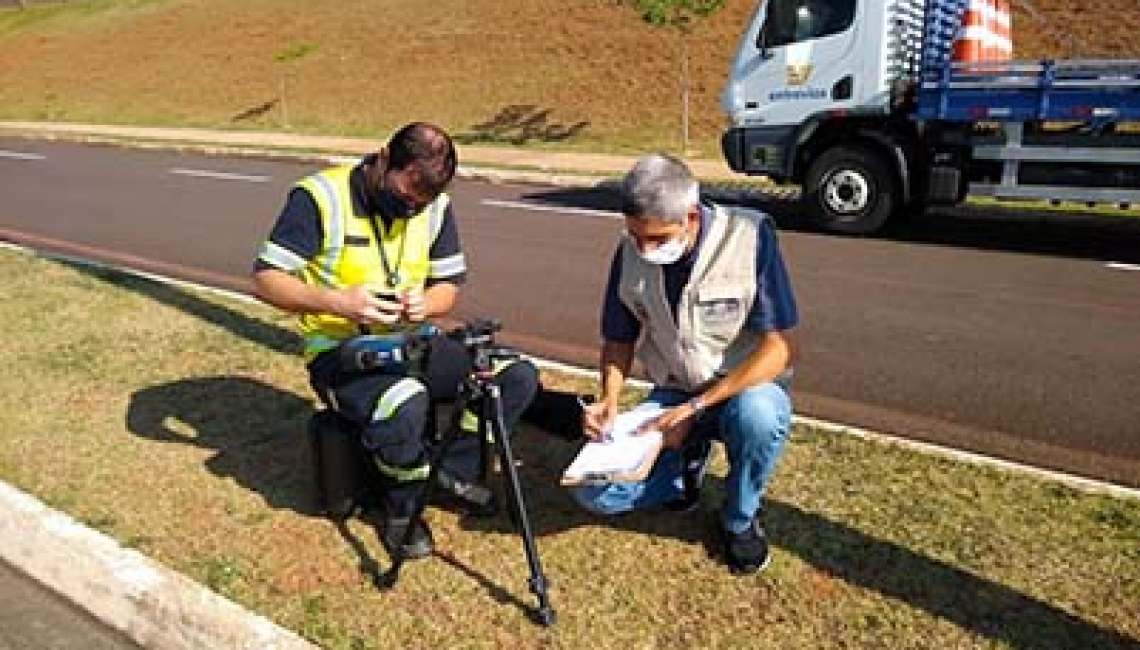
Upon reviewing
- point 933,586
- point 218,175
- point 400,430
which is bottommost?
point 218,175

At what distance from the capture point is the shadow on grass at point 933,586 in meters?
3.01

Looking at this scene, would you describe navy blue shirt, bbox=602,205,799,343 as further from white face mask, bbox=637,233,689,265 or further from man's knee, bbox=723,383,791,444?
man's knee, bbox=723,383,791,444

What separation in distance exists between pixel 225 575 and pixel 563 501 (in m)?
1.20

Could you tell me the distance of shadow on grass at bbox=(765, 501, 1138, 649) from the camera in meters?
3.01

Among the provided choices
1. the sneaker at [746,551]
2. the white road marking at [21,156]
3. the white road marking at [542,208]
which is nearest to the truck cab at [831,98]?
the white road marking at [542,208]

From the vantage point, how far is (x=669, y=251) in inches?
124

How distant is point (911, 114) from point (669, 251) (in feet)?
23.1

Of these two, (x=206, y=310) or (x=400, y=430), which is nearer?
(x=400, y=430)

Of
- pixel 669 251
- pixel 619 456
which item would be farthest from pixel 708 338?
pixel 619 456

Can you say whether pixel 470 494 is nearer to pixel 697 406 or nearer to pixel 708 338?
pixel 697 406

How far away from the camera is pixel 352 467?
374cm

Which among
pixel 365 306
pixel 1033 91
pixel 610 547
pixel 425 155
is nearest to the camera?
pixel 425 155

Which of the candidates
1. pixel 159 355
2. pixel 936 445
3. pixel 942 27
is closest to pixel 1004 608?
pixel 936 445

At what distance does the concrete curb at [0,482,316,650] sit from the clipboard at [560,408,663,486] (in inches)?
35.8
